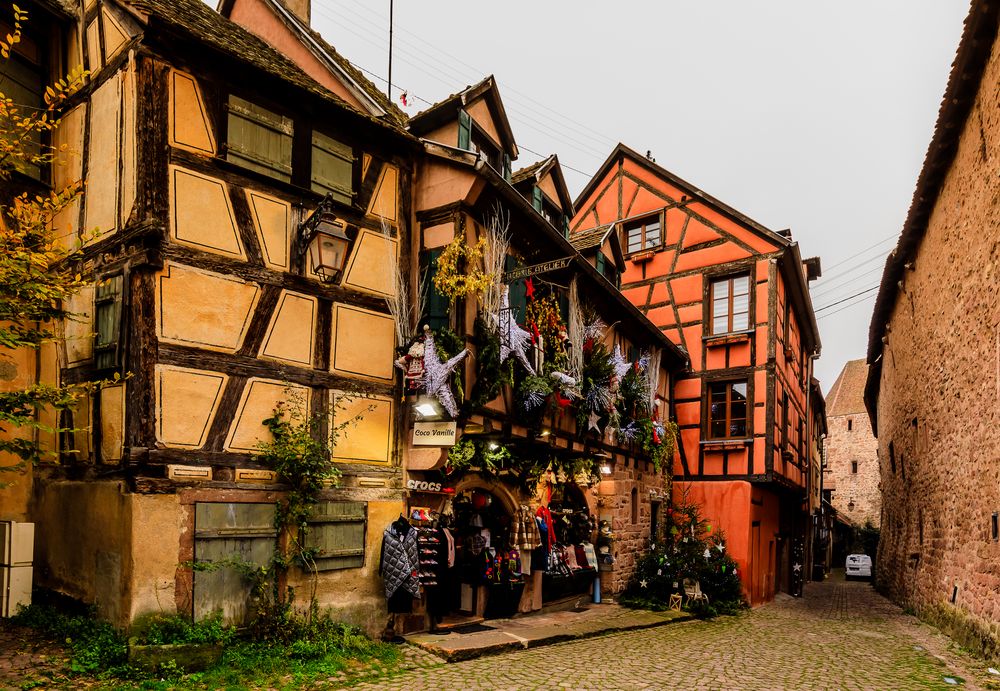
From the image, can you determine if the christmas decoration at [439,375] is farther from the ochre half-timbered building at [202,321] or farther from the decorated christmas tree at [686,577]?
the decorated christmas tree at [686,577]

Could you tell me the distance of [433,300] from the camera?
31.3 ft

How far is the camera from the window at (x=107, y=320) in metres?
7.45

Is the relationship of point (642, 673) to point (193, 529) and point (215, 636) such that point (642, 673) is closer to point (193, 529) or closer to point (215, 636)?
point (215, 636)

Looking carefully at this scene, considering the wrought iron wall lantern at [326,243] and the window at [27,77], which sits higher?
the window at [27,77]

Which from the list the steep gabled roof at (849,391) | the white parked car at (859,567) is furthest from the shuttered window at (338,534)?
the steep gabled roof at (849,391)

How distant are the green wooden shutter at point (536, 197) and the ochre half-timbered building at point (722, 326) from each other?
4.26 metres

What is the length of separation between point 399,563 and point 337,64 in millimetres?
7213

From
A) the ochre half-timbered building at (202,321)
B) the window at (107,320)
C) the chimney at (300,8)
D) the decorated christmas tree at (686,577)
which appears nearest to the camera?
the ochre half-timbered building at (202,321)

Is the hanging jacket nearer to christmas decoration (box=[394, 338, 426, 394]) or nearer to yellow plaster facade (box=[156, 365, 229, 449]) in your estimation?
christmas decoration (box=[394, 338, 426, 394])

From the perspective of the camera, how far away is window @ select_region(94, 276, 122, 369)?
745 cm

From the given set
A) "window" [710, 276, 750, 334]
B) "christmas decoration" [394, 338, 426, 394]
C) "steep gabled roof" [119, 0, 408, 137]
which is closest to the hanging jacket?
"christmas decoration" [394, 338, 426, 394]

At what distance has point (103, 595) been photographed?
7.22 m

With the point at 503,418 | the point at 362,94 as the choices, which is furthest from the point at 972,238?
the point at 362,94

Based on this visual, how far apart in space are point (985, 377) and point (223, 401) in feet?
32.8
